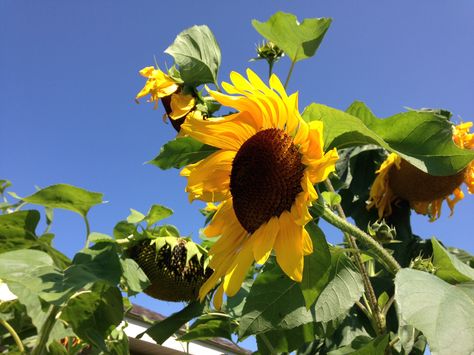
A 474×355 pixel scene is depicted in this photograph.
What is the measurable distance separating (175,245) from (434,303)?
34.6 inches

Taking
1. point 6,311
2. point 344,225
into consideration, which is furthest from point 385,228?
point 6,311

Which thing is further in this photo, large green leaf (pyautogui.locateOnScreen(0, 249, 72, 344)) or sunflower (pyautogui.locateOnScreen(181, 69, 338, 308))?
large green leaf (pyautogui.locateOnScreen(0, 249, 72, 344))

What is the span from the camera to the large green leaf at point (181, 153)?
1019 mm

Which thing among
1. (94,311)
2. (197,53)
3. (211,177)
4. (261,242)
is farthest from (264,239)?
(94,311)

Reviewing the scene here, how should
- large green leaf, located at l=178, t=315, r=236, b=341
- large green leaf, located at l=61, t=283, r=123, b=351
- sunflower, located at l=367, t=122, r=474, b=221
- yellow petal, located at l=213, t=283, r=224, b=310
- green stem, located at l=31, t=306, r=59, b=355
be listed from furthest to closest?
1. sunflower, located at l=367, t=122, r=474, b=221
2. large green leaf, located at l=178, t=315, r=236, b=341
3. large green leaf, located at l=61, t=283, r=123, b=351
4. green stem, located at l=31, t=306, r=59, b=355
5. yellow petal, located at l=213, t=283, r=224, b=310

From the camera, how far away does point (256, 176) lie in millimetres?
971

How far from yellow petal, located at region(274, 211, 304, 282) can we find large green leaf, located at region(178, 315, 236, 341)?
1.99 ft

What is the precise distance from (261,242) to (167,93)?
59 centimetres

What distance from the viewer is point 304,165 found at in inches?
34.5

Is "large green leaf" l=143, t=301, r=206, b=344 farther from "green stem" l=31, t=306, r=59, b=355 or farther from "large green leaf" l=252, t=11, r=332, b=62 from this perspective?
"large green leaf" l=252, t=11, r=332, b=62

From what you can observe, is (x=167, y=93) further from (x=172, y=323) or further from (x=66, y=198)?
(x=172, y=323)

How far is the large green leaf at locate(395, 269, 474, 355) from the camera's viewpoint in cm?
64

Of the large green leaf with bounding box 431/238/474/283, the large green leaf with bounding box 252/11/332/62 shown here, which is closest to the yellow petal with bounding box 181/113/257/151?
the large green leaf with bounding box 252/11/332/62

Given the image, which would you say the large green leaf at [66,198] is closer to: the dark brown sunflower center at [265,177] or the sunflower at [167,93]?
the sunflower at [167,93]
